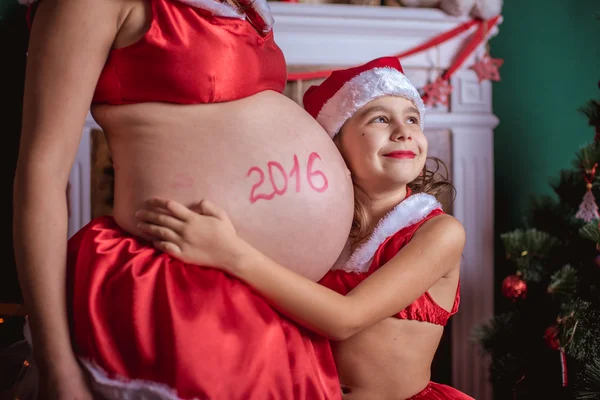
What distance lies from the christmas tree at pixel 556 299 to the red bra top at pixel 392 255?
2.27 ft

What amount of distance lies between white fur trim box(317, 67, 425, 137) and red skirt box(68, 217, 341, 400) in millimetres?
460

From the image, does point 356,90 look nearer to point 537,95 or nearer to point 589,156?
point 589,156

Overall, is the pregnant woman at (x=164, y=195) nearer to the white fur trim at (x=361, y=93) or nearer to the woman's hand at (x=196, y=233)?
the woman's hand at (x=196, y=233)

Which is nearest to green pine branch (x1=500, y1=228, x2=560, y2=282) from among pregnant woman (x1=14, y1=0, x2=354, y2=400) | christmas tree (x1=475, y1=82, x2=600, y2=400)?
christmas tree (x1=475, y1=82, x2=600, y2=400)

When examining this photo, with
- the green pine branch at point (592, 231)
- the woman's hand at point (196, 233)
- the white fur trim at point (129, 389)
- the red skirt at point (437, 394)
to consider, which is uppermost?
the woman's hand at point (196, 233)

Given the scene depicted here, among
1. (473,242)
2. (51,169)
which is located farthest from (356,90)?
(473,242)

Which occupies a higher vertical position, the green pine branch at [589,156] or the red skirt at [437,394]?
the green pine branch at [589,156]

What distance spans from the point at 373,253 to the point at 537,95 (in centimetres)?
170

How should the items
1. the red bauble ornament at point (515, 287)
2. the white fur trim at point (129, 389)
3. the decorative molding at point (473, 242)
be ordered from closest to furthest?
the white fur trim at point (129, 389), the red bauble ornament at point (515, 287), the decorative molding at point (473, 242)

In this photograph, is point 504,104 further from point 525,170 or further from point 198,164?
point 198,164

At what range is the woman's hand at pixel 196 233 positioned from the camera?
2.59 ft

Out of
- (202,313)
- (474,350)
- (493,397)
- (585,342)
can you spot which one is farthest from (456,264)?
(493,397)

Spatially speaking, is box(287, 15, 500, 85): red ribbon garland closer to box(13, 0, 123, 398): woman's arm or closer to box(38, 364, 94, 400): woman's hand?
box(13, 0, 123, 398): woman's arm

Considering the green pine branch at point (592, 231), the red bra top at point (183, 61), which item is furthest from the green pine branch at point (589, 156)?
the red bra top at point (183, 61)
